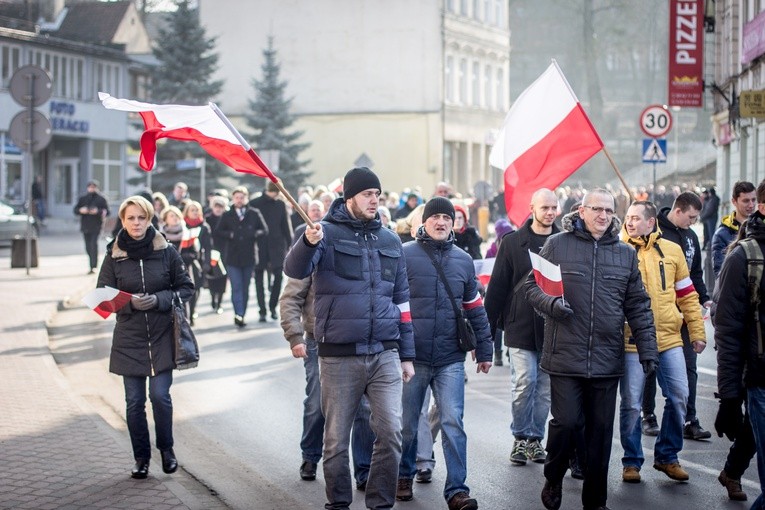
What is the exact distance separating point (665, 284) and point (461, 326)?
150cm

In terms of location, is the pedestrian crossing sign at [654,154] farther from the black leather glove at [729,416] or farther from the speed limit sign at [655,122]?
the black leather glove at [729,416]

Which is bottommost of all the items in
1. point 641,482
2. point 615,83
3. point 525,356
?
point 641,482

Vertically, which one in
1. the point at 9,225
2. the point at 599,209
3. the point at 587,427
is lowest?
the point at 587,427

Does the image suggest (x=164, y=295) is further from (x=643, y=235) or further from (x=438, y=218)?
(x=643, y=235)

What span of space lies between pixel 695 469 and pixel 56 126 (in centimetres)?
5308

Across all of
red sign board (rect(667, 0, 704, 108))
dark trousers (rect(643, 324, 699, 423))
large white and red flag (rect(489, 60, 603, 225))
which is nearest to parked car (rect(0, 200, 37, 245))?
red sign board (rect(667, 0, 704, 108))

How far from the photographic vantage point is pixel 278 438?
1009 centimetres

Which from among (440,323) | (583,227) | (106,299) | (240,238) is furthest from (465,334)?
(240,238)

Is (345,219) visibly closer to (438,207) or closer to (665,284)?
(438,207)

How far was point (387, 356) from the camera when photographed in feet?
23.3

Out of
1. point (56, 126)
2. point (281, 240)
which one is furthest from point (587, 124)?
point (56, 126)

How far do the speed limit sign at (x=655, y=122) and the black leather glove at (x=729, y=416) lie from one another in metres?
20.0

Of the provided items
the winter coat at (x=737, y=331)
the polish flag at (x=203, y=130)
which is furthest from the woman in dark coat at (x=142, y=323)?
the winter coat at (x=737, y=331)

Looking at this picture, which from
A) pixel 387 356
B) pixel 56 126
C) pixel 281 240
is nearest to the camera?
pixel 387 356
